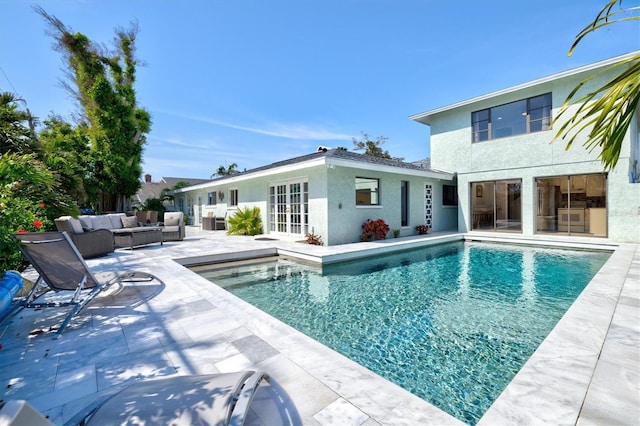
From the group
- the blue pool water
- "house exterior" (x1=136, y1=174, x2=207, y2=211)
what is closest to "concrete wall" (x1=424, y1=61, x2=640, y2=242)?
the blue pool water

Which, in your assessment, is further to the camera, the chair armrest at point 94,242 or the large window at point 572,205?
the large window at point 572,205

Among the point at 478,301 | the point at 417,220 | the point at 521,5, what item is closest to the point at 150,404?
the point at 478,301

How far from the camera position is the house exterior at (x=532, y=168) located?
11.5 m

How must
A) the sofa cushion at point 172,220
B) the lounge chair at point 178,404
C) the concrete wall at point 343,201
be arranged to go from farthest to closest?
the sofa cushion at point 172,220
the concrete wall at point 343,201
the lounge chair at point 178,404

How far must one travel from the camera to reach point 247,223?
14438 mm

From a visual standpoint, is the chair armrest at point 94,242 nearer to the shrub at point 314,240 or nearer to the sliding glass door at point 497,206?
the shrub at point 314,240

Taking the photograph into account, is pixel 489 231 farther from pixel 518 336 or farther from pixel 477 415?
pixel 477 415

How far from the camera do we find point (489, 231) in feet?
49.1

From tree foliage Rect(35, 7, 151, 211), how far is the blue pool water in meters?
15.2

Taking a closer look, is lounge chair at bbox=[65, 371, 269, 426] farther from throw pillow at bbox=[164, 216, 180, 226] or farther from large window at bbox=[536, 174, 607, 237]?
large window at bbox=[536, 174, 607, 237]

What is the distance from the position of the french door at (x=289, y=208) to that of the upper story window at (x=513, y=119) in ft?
32.1

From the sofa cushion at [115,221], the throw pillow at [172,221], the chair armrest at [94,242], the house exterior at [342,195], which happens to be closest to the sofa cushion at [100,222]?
the sofa cushion at [115,221]

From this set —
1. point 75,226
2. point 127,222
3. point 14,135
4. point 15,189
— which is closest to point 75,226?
point 75,226

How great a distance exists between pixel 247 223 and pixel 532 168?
44.8 ft
